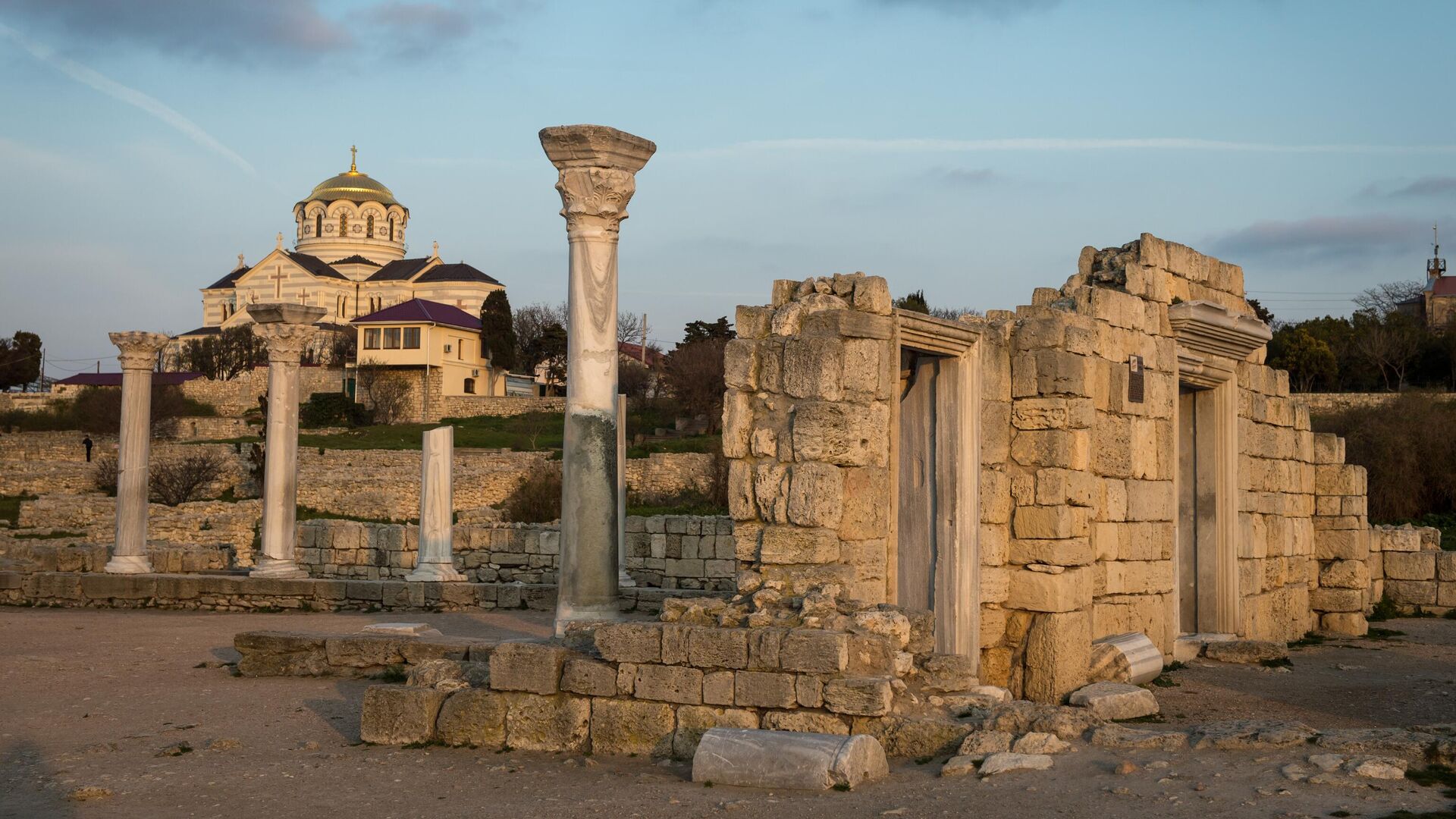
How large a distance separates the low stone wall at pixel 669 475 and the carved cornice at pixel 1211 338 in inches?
888

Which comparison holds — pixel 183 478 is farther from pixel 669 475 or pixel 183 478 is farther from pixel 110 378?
pixel 110 378

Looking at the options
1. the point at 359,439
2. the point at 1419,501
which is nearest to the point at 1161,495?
the point at 1419,501

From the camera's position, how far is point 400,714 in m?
7.76

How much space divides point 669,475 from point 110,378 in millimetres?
41875

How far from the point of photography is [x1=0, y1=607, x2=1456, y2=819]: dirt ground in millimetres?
5926

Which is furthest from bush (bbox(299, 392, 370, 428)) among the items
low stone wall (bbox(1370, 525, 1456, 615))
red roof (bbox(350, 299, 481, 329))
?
low stone wall (bbox(1370, 525, 1456, 615))

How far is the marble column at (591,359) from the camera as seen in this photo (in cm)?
935

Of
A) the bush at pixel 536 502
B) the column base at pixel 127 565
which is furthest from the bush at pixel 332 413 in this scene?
the column base at pixel 127 565

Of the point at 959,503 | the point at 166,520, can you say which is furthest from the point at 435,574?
the point at 166,520

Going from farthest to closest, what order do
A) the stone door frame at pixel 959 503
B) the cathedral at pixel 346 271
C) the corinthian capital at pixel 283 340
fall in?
the cathedral at pixel 346 271 < the corinthian capital at pixel 283 340 < the stone door frame at pixel 959 503

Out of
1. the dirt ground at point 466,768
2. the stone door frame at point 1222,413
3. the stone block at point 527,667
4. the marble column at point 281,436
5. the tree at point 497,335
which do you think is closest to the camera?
the dirt ground at point 466,768

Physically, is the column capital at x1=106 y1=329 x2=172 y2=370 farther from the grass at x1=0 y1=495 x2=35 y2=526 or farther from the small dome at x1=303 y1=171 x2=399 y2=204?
the small dome at x1=303 y1=171 x2=399 y2=204

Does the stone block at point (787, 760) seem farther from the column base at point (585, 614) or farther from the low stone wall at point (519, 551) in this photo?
the low stone wall at point (519, 551)

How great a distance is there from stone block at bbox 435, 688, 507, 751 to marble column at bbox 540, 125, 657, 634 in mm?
1607
